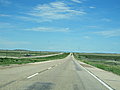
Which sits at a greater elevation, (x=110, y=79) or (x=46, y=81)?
(x=46, y=81)

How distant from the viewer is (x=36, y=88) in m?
10.8

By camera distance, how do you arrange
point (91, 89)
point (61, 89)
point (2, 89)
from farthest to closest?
point (91, 89) < point (61, 89) < point (2, 89)

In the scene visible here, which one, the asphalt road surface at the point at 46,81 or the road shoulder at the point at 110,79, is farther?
the road shoulder at the point at 110,79

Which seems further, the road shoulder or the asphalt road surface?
the road shoulder

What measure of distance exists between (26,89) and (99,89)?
3.61 meters

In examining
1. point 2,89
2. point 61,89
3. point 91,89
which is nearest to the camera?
point 2,89

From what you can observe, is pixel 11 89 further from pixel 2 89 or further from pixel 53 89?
pixel 53 89

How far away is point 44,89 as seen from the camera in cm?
1059

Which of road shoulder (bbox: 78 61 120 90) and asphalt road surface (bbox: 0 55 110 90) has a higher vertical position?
asphalt road surface (bbox: 0 55 110 90)

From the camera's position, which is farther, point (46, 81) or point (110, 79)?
point (110, 79)

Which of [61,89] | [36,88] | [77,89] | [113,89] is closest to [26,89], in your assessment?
[36,88]

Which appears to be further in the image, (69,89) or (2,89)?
(69,89)

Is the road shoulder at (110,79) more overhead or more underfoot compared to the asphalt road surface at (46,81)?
more underfoot

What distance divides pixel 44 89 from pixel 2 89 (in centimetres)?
182
